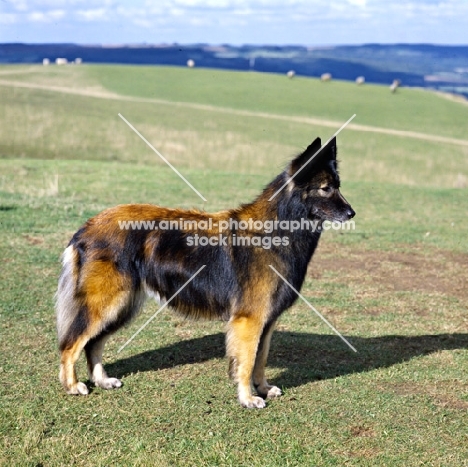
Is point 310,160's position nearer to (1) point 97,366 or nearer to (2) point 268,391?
(2) point 268,391

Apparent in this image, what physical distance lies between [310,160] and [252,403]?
219 centimetres

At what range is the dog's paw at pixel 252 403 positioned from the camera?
5941mm

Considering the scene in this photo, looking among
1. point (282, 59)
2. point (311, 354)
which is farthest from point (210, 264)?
point (282, 59)

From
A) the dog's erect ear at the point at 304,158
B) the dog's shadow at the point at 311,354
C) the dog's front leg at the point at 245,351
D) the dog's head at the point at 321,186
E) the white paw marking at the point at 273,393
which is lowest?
the dog's shadow at the point at 311,354

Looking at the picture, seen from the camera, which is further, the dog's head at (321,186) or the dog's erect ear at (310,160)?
the dog's head at (321,186)

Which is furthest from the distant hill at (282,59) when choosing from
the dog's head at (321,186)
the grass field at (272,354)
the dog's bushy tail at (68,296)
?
the dog's bushy tail at (68,296)

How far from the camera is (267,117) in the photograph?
46.5m

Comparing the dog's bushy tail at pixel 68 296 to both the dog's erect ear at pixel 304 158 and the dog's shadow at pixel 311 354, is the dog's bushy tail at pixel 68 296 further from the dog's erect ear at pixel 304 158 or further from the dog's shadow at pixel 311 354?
the dog's erect ear at pixel 304 158

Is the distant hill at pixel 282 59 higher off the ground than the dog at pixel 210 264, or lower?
higher

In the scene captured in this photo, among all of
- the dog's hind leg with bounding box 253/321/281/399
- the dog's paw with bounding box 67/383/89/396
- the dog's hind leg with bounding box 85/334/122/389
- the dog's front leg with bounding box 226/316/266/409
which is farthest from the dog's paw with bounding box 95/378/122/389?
the dog's hind leg with bounding box 253/321/281/399

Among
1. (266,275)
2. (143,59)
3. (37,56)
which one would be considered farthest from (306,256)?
(143,59)

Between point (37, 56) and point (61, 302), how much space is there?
104850 mm

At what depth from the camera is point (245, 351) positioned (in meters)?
5.93

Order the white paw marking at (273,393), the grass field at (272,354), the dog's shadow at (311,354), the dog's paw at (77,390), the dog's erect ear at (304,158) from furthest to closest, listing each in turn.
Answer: the dog's shadow at (311,354) → the white paw marking at (273,393) → the dog's paw at (77,390) → the dog's erect ear at (304,158) → the grass field at (272,354)
